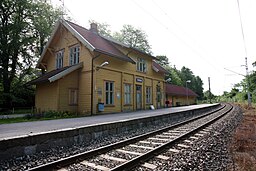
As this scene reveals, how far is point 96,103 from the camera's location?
16156 mm

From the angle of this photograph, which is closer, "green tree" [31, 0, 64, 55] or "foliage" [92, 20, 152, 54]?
"green tree" [31, 0, 64, 55]


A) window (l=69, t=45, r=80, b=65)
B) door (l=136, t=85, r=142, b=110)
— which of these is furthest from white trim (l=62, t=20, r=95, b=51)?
door (l=136, t=85, r=142, b=110)

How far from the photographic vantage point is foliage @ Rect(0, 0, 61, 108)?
973 inches

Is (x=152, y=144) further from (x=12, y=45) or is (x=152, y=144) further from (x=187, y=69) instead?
(x=187, y=69)

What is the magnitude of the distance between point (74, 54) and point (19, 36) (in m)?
11.9

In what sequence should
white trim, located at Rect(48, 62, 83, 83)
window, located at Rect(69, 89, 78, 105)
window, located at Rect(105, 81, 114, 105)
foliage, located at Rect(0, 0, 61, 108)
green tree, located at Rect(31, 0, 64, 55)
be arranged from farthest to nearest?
1. green tree, located at Rect(31, 0, 64, 55)
2. foliage, located at Rect(0, 0, 61, 108)
3. window, located at Rect(105, 81, 114, 105)
4. window, located at Rect(69, 89, 78, 105)
5. white trim, located at Rect(48, 62, 83, 83)

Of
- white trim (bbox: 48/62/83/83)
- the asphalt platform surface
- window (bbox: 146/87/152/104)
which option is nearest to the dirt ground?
the asphalt platform surface

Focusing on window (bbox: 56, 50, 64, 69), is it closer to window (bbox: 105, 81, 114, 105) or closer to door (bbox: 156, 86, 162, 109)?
window (bbox: 105, 81, 114, 105)

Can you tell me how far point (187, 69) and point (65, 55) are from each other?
212 ft

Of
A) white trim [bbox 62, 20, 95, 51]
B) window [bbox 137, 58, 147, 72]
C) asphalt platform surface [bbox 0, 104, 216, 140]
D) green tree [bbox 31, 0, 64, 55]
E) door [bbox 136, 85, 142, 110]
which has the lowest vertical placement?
asphalt platform surface [bbox 0, 104, 216, 140]

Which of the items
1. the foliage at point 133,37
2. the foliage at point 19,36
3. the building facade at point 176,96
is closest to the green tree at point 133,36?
the foliage at point 133,37

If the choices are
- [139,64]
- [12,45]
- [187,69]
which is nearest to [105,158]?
[139,64]

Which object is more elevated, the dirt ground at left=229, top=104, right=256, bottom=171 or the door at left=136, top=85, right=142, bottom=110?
the door at left=136, top=85, right=142, bottom=110

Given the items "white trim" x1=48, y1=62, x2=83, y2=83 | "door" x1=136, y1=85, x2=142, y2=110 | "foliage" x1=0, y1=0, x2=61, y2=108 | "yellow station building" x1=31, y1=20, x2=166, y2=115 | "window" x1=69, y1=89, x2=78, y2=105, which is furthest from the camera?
"foliage" x1=0, y1=0, x2=61, y2=108
